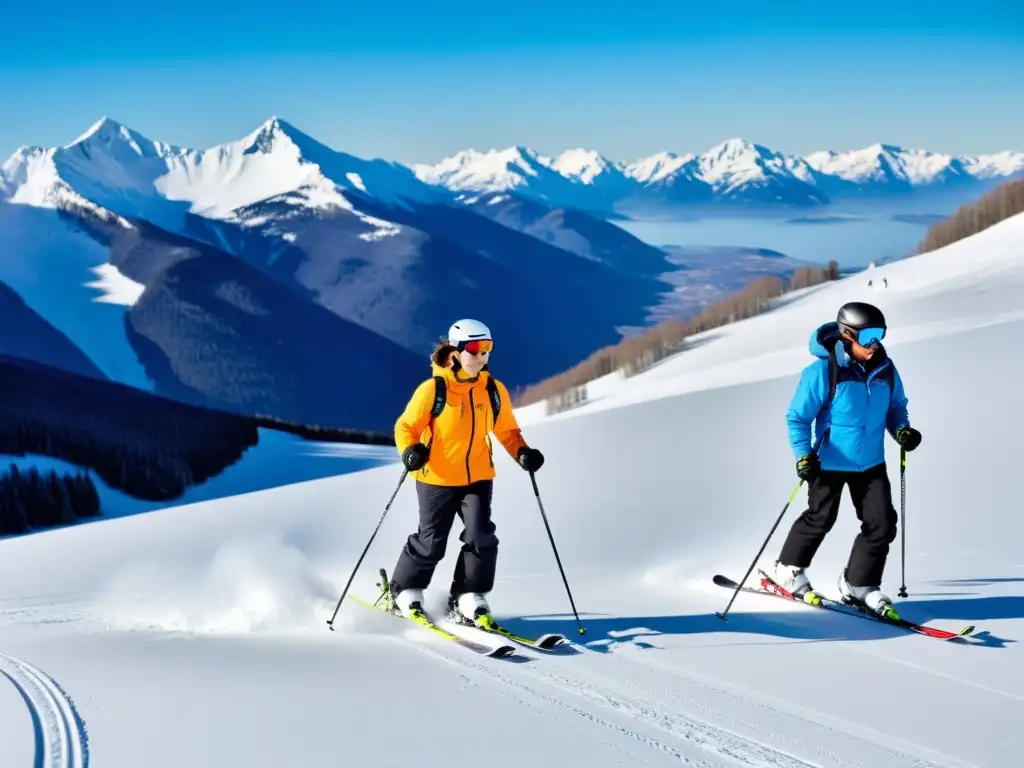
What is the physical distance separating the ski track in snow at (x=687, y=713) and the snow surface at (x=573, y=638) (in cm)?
2

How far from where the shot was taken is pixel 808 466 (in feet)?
22.3

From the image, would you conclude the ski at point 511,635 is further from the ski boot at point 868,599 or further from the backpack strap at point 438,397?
the ski boot at point 868,599

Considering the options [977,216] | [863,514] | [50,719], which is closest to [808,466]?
[863,514]

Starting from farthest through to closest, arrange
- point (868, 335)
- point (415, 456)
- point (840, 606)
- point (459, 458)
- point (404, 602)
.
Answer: point (840, 606) → point (404, 602) → point (459, 458) → point (868, 335) → point (415, 456)

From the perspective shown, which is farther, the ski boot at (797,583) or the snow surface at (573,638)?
the ski boot at (797,583)

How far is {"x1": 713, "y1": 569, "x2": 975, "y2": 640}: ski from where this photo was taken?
6461 mm

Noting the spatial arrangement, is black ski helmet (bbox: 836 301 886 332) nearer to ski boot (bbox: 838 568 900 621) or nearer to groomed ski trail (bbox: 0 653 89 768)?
ski boot (bbox: 838 568 900 621)

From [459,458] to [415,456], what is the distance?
0.38m

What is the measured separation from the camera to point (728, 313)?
346 feet

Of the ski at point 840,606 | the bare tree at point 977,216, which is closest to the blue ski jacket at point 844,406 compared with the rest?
the ski at point 840,606

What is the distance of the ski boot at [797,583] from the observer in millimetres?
7419

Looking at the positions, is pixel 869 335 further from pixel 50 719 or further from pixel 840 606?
pixel 50 719

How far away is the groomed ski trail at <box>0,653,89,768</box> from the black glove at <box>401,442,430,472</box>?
2.37 metres

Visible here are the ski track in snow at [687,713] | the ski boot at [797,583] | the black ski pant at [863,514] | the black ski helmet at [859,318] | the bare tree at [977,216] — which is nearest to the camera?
the ski track in snow at [687,713]
